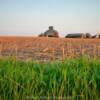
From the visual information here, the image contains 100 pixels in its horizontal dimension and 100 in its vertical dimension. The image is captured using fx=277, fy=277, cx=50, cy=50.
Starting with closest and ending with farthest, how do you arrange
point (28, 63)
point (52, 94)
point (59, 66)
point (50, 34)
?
point (52, 94)
point (59, 66)
point (28, 63)
point (50, 34)

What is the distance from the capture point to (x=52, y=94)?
3871 millimetres

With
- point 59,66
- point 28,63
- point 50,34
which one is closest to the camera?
point 59,66

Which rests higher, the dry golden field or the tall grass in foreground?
the dry golden field

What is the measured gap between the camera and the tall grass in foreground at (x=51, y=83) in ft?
12.8

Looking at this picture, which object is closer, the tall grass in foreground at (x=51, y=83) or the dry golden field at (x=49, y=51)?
the tall grass in foreground at (x=51, y=83)

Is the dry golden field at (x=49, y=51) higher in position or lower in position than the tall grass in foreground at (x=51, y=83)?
higher

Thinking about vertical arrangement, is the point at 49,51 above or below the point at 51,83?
above

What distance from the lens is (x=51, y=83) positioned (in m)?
3.96

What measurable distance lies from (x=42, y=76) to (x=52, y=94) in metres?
0.34

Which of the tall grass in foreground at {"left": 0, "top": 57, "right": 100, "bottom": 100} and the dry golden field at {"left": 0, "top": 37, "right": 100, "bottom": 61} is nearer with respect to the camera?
→ the tall grass in foreground at {"left": 0, "top": 57, "right": 100, "bottom": 100}

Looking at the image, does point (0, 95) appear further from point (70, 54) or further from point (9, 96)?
point (70, 54)

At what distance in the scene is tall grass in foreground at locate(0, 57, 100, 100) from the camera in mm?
3895

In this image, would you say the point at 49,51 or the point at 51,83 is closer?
the point at 51,83

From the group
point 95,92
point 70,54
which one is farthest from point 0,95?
point 70,54
